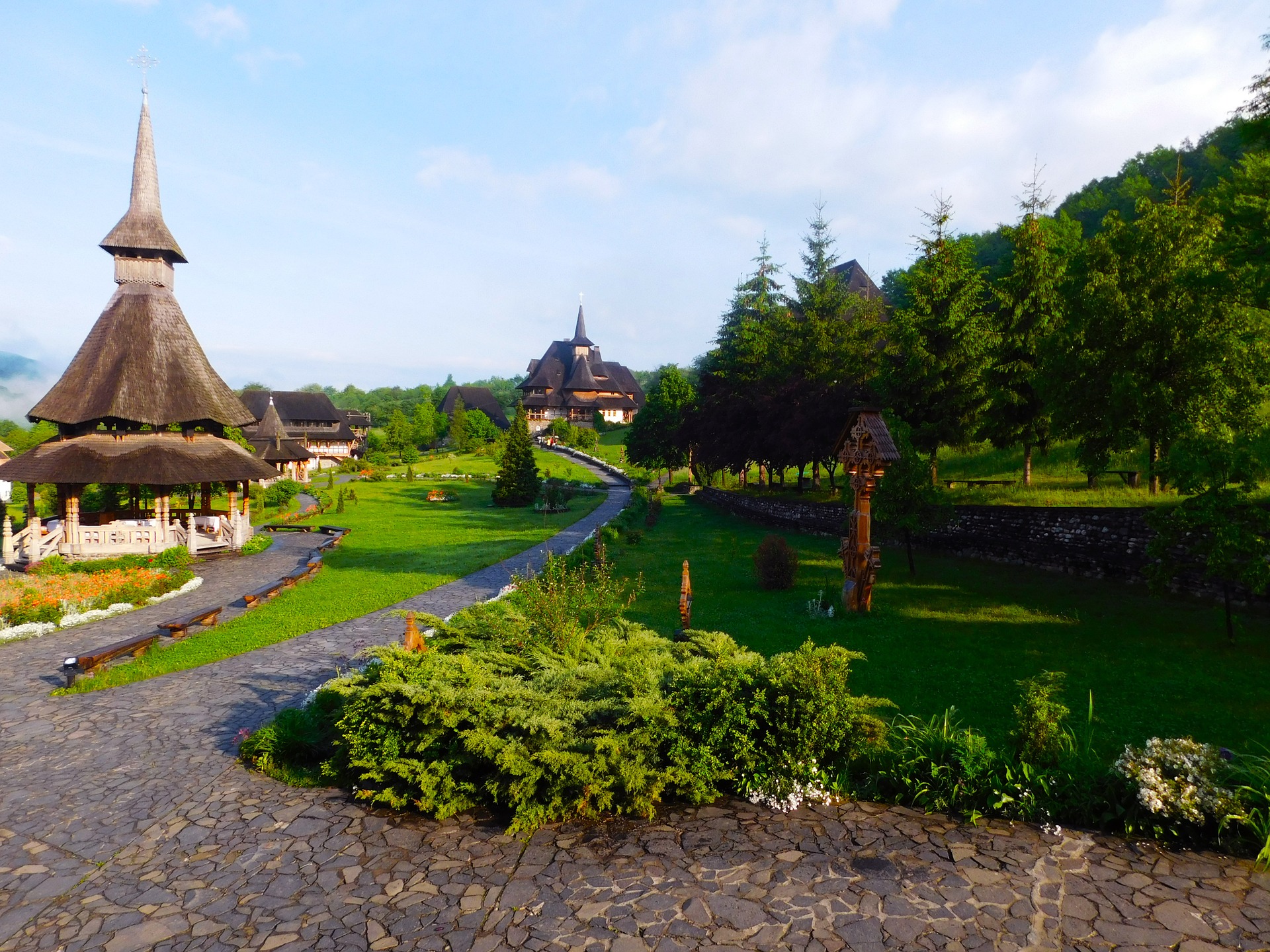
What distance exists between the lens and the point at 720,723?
695cm

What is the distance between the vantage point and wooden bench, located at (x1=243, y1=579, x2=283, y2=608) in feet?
52.3

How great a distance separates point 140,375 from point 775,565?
2096 centimetres

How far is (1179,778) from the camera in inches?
236

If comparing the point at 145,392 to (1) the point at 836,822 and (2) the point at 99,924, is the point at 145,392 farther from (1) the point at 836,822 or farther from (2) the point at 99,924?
(1) the point at 836,822

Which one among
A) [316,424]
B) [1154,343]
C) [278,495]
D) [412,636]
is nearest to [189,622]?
[412,636]

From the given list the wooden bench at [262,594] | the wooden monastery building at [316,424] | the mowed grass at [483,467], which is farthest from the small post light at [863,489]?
the wooden monastery building at [316,424]

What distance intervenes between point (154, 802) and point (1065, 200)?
7530cm

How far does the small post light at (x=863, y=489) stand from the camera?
574 inches

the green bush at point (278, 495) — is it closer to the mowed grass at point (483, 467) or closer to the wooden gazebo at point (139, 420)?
the mowed grass at point (483, 467)

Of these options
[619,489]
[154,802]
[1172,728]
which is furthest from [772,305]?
[154,802]

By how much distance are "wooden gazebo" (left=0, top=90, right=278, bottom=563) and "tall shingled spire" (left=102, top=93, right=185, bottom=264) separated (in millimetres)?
32

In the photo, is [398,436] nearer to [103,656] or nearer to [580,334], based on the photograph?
[580,334]

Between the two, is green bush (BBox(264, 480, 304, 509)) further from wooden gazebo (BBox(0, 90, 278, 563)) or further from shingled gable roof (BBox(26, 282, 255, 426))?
shingled gable roof (BBox(26, 282, 255, 426))

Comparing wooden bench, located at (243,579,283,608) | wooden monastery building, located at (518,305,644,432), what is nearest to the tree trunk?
wooden bench, located at (243,579,283,608)
